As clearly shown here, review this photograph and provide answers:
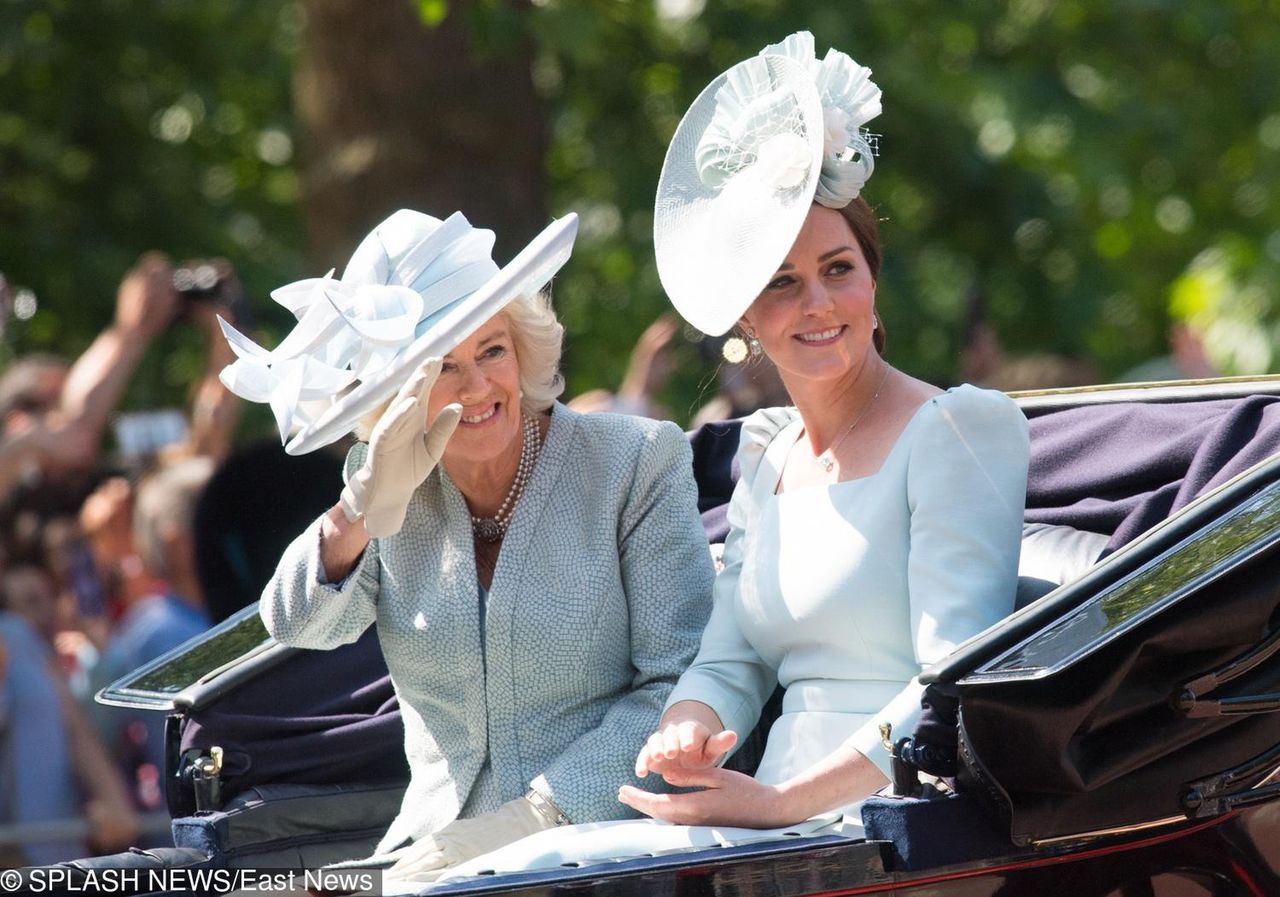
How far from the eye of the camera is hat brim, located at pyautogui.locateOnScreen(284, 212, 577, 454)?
2625 millimetres

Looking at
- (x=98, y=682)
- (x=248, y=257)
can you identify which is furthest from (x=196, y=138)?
(x=98, y=682)

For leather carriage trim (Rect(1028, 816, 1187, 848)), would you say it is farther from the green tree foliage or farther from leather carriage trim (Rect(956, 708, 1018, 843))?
the green tree foliage

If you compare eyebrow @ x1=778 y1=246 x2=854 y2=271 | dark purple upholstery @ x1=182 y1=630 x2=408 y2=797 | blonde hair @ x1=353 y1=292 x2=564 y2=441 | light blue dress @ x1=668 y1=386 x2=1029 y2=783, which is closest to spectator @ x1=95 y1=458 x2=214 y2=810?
dark purple upholstery @ x1=182 y1=630 x2=408 y2=797

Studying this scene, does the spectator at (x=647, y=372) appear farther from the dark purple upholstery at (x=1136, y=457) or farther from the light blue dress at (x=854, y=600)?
the light blue dress at (x=854, y=600)

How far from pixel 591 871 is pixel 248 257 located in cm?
600

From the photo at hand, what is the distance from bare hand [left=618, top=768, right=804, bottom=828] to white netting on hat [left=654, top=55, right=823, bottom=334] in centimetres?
65

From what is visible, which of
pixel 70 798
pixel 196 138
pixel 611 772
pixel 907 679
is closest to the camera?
pixel 907 679

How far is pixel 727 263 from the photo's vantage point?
270 centimetres

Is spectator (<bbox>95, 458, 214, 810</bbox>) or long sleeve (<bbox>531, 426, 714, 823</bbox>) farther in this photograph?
spectator (<bbox>95, 458, 214, 810</bbox>)

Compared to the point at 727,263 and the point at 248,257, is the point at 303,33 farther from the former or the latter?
the point at 727,263

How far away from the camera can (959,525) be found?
97.9 inches

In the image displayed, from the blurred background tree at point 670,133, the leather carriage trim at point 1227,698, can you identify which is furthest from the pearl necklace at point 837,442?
the blurred background tree at point 670,133

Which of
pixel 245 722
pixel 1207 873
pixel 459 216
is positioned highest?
pixel 459 216

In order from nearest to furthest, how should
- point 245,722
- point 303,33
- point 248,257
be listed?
point 245,722
point 303,33
point 248,257
